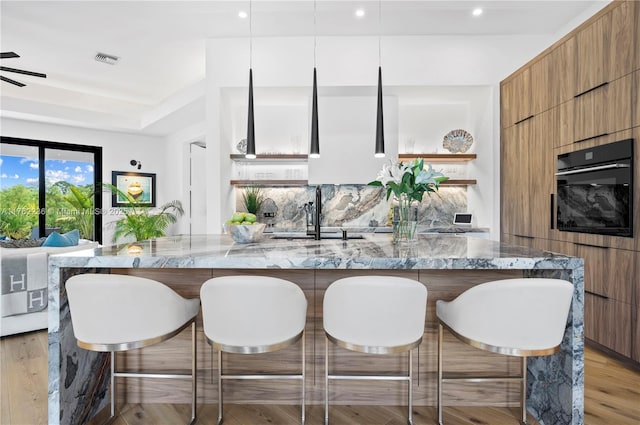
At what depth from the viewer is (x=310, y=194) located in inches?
181

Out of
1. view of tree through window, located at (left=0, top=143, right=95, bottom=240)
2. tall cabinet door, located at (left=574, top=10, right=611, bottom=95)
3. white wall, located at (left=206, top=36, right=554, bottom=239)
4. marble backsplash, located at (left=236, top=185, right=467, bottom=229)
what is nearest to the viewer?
tall cabinet door, located at (left=574, top=10, right=611, bottom=95)

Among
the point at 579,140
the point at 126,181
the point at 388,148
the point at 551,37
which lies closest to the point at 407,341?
the point at 579,140

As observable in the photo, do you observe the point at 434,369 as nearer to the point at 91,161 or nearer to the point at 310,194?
the point at 310,194

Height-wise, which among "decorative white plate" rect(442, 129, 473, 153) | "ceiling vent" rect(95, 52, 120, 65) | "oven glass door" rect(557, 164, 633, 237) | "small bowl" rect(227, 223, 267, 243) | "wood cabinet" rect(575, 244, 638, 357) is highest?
"ceiling vent" rect(95, 52, 120, 65)

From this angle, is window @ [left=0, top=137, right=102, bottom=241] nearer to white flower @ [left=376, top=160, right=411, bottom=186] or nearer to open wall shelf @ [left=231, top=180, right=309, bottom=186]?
open wall shelf @ [left=231, top=180, right=309, bottom=186]

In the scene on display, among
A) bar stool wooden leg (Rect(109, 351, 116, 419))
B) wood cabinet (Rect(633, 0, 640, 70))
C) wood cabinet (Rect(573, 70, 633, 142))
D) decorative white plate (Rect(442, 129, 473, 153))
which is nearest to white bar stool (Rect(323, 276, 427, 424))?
bar stool wooden leg (Rect(109, 351, 116, 419))

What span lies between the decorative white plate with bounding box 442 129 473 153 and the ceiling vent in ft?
14.7

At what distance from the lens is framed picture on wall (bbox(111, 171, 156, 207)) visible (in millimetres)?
6656

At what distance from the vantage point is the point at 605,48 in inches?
99.6

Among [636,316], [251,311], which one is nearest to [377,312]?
[251,311]

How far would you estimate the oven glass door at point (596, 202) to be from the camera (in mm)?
2396

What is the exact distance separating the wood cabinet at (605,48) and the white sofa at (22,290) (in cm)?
492

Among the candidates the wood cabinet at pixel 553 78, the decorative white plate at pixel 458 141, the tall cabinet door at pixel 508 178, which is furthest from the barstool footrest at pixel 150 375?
the decorative white plate at pixel 458 141

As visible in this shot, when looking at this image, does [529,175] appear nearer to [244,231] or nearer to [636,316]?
[636,316]
